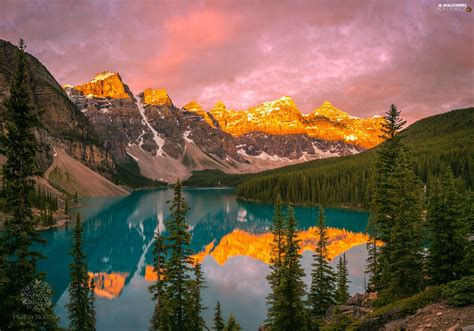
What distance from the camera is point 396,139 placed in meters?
31.1

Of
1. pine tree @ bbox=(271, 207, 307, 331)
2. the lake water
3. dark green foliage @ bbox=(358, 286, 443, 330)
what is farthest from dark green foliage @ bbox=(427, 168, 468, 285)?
the lake water

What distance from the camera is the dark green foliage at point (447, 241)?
1895 centimetres

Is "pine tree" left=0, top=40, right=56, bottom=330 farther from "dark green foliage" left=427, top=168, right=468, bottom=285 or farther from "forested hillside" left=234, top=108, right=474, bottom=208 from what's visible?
"forested hillside" left=234, top=108, right=474, bottom=208

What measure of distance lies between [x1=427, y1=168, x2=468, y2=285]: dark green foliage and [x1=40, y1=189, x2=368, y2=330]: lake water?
22521 mm

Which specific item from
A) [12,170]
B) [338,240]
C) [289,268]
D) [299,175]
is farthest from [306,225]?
[12,170]

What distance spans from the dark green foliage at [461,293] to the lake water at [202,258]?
25.6 m

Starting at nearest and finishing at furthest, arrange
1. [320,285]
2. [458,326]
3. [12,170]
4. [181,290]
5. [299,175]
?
1. [458,326]
2. [12,170]
3. [181,290]
4. [320,285]
5. [299,175]

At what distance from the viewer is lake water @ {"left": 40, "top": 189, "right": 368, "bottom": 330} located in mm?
42969

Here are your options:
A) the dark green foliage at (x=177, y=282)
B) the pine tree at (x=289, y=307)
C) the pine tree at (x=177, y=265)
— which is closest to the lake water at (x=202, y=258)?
the dark green foliage at (x=177, y=282)

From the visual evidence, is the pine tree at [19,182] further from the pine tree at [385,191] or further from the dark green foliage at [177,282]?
the pine tree at [385,191]

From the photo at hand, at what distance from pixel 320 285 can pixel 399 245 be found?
1156 centimetres

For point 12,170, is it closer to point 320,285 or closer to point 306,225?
point 320,285

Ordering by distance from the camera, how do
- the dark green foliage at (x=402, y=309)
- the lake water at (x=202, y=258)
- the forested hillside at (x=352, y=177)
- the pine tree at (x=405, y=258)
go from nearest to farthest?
1. the dark green foliage at (x=402, y=309)
2. the pine tree at (x=405, y=258)
3. the lake water at (x=202, y=258)
4. the forested hillside at (x=352, y=177)

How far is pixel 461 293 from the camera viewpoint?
14.1 metres
